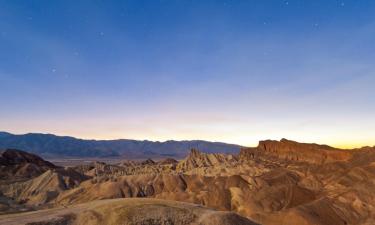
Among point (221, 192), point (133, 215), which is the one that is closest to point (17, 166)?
point (221, 192)

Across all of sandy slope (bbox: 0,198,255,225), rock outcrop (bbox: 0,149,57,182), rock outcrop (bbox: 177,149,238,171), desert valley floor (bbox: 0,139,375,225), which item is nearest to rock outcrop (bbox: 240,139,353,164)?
desert valley floor (bbox: 0,139,375,225)

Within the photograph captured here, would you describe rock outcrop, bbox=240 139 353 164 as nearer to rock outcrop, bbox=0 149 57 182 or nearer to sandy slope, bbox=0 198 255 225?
rock outcrop, bbox=0 149 57 182

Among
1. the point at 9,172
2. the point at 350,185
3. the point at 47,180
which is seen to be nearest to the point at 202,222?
the point at 350,185

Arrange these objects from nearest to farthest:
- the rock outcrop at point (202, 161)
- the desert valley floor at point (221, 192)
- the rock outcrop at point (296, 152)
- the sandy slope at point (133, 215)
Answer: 1. the sandy slope at point (133, 215)
2. the desert valley floor at point (221, 192)
3. the rock outcrop at point (296, 152)
4. the rock outcrop at point (202, 161)

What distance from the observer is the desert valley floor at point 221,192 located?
102 ft

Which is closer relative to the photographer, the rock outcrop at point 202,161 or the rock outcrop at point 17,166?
the rock outcrop at point 202,161

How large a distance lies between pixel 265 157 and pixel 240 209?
52.8 m

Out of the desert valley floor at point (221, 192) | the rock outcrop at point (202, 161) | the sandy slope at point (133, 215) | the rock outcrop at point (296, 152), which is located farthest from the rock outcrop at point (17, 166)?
the sandy slope at point (133, 215)

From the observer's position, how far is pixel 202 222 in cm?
3012

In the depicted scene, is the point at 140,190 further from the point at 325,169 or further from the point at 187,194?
the point at 325,169

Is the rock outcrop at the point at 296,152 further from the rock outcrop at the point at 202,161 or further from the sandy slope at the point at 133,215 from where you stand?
the sandy slope at the point at 133,215

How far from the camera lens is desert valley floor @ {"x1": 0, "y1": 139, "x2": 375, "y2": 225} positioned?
102 feet

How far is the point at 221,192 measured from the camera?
78250 millimetres

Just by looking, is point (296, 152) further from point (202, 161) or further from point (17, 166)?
point (17, 166)
